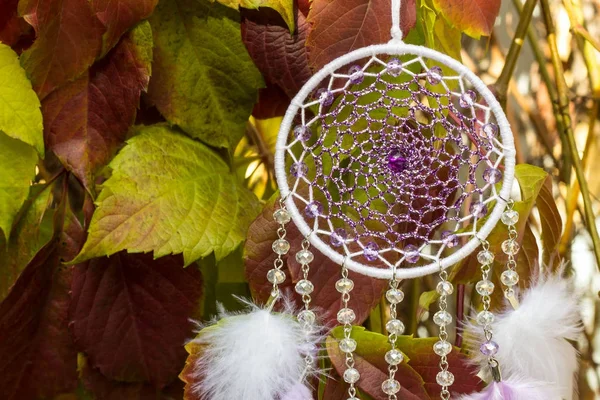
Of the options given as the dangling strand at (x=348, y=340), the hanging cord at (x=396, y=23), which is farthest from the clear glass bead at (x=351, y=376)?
the hanging cord at (x=396, y=23)

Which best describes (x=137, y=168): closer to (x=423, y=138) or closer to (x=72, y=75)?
(x=72, y=75)

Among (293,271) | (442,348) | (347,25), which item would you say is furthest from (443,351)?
(347,25)

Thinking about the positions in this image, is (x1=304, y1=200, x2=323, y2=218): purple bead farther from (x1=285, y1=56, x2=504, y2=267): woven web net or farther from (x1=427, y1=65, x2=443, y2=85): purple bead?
(x1=427, y1=65, x2=443, y2=85): purple bead

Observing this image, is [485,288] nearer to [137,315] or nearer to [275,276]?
[275,276]

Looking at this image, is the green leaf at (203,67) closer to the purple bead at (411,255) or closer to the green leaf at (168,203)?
the green leaf at (168,203)

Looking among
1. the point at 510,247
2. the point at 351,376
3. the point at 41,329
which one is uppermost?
the point at 510,247

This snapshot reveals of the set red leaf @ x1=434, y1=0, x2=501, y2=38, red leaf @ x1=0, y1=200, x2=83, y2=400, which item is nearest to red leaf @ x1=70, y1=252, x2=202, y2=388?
red leaf @ x1=0, y1=200, x2=83, y2=400
